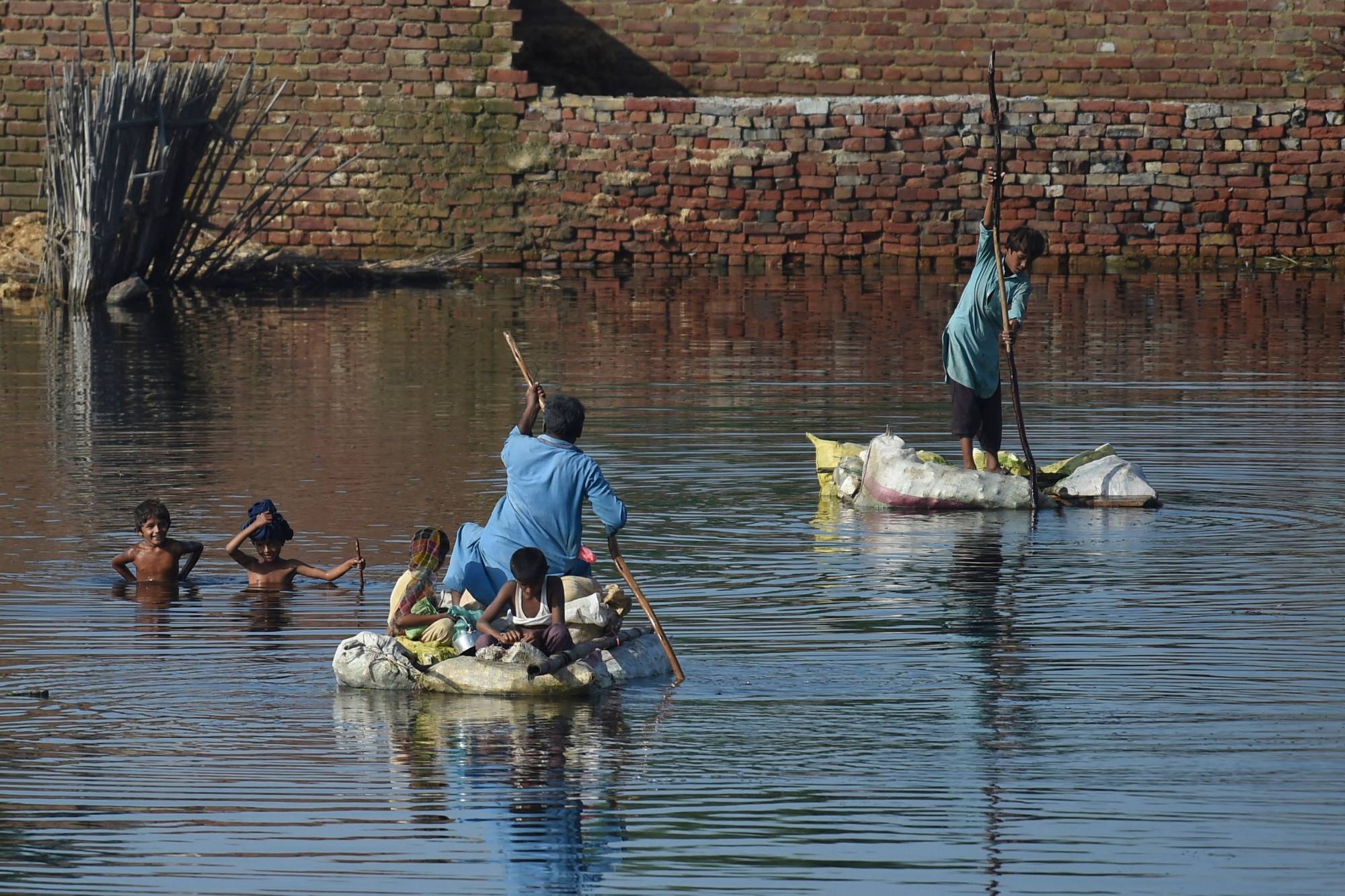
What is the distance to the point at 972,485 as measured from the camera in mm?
10609

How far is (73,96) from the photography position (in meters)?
20.5

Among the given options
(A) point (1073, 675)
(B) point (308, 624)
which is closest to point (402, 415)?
(B) point (308, 624)

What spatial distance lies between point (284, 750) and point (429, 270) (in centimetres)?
1754

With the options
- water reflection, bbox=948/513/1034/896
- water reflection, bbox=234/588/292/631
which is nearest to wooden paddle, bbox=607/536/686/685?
water reflection, bbox=948/513/1034/896

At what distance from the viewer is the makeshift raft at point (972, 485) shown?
417 inches

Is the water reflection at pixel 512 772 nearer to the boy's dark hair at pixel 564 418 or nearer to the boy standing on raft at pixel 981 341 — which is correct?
the boy's dark hair at pixel 564 418

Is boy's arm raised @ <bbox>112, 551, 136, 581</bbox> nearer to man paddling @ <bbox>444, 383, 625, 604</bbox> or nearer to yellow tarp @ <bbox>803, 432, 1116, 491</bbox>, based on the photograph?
man paddling @ <bbox>444, 383, 625, 604</bbox>

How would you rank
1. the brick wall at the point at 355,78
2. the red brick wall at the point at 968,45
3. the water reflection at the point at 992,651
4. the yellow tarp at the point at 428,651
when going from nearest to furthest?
the water reflection at the point at 992,651, the yellow tarp at the point at 428,651, the brick wall at the point at 355,78, the red brick wall at the point at 968,45

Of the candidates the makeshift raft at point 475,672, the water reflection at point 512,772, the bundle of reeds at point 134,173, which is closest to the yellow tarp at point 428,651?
the makeshift raft at point 475,672

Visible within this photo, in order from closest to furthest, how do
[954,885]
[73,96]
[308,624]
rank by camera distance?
[954,885] < [308,624] < [73,96]

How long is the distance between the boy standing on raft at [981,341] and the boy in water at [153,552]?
12.5 feet

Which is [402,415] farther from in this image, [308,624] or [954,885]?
[954,885]

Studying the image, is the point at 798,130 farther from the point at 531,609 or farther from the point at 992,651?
the point at 531,609

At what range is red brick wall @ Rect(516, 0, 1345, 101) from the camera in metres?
25.4
